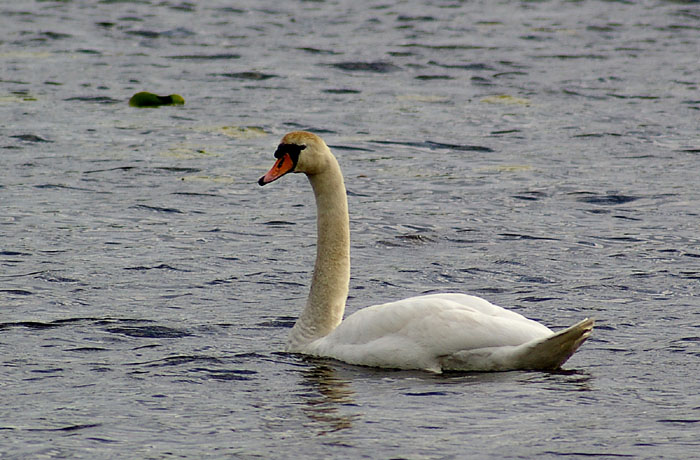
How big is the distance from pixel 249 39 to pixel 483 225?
1276cm

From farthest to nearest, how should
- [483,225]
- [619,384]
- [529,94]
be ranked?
[529,94] → [483,225] → [619,384]

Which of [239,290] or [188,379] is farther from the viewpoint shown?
[239,290]

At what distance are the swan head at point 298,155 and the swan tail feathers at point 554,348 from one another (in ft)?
6.11

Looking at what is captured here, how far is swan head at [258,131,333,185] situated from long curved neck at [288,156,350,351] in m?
0.11

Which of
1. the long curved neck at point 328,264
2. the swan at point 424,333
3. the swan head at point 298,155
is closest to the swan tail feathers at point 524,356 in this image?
the swan at point 424,333

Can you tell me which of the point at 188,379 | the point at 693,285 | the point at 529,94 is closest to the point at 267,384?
the point at 188,379

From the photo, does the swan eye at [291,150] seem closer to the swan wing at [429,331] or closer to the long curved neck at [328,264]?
the long curved neck at [328,264]

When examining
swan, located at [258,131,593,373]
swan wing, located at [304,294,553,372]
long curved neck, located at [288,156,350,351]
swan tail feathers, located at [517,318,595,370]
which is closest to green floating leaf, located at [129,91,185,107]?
long curved neck, located at [288,156,350,351]

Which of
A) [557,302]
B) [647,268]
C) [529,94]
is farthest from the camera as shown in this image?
[529,94]

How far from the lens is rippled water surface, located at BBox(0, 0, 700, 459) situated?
295 inches

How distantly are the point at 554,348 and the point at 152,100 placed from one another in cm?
1148

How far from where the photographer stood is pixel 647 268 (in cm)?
1105

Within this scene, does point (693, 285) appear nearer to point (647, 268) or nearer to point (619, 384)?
point (647, 268)

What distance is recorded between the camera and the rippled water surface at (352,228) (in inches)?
295
